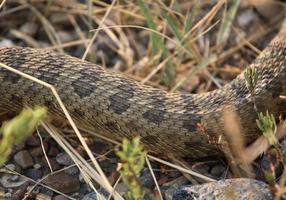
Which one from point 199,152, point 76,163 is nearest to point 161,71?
point 199,152

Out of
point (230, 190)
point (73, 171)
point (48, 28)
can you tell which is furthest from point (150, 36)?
point (230, 190)

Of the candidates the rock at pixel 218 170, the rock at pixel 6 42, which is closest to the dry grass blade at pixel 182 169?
the rock at pixel 218 170

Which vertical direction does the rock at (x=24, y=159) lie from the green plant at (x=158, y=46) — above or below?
below

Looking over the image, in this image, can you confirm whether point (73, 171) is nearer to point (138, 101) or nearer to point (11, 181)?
point (11, 181)

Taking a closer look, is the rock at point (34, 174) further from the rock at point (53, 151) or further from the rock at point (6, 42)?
the rock at point (6, 42)

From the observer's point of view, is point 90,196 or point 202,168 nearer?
point 90,196

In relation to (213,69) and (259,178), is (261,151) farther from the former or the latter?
(213,69)
